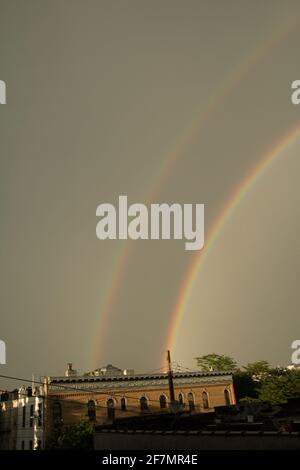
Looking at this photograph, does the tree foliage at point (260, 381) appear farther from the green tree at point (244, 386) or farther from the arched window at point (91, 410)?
the arched window at point (91, 410)

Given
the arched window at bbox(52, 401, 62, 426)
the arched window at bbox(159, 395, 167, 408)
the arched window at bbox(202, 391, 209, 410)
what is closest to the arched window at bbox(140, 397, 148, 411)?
the arched window at bbox(159, 395, 167, 408)

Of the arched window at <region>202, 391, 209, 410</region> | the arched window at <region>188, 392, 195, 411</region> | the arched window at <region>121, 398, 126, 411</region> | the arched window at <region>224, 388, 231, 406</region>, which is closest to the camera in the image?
the arched window at <region>121, 398, 126, 411</region>

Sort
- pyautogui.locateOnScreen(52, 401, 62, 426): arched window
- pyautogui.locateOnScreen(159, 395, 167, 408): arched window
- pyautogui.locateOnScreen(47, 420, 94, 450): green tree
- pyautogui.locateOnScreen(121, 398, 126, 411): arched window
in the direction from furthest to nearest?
pyautogui.locateOnScreen(159, 395, 167, 408): arched window < pyautogui.locateOnScreen(121, 398, 126, 411): arched window < pyautogui.locateOnScreen(52, 401, 62, 426): arched window < pyautogui.locateOnScreen(47, 420, 94, 450): green tree

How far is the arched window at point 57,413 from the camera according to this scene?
42.9 metres

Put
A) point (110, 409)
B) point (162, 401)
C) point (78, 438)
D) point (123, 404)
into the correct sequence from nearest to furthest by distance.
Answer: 1. point (78, 438)
2. point (110, 409)
3. point (123, 404)
4. point (162, 401)

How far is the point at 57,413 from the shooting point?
43375 mm

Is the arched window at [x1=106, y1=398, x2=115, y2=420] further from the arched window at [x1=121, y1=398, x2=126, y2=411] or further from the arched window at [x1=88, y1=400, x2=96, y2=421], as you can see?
the arched window at [x1=88, y1=400, x2=96, y2=421]

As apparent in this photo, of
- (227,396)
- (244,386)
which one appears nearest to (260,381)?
(244,386)

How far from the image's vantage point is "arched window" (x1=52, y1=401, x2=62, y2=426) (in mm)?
42856

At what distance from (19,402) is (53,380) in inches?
378

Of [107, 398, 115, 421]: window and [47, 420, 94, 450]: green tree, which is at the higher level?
[107, 398, 115, 421]: window

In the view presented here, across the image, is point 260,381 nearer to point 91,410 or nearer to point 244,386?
point 244,386
